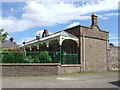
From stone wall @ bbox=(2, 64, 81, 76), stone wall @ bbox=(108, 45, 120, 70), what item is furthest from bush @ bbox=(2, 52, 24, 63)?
stone wall @ bbox=(108, 45, 120, 70)

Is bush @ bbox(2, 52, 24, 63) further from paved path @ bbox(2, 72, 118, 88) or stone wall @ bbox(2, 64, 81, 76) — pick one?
paved path @ bbox(2, 72, 118, 88)

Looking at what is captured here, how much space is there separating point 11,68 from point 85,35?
9053 millimetres

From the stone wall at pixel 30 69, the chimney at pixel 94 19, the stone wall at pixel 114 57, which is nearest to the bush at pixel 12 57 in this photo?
the stone wall at pixel 30 69

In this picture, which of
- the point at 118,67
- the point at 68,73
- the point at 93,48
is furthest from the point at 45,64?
the point at 118,67

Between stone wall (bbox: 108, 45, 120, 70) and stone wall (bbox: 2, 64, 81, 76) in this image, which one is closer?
stone wall (bbox: 2, 64, 81, 76)

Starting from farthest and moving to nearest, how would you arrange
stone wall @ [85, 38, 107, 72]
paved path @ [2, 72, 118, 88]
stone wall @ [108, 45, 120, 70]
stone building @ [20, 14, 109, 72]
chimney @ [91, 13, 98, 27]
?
stone wall @ [108, 45, 120, 70], chimney @ [91, 13, 98, 27], stone wall @ [85, 38, 107, 72], stone building @ [20, 14, 109, 72], paved path @ [2, 72, 118, 88]

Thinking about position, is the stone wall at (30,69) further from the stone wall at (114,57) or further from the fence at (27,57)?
the stone wall at (114,57)

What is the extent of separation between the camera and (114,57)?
21406mm

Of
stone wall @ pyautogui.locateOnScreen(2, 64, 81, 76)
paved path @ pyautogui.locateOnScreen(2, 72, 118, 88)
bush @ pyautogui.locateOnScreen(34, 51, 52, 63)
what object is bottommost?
paved path @ pyautogui.locateOnScreen(2, 72, 118, 88)

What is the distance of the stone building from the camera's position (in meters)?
16.7

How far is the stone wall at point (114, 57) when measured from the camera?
67.8 feet

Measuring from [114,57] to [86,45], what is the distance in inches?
246

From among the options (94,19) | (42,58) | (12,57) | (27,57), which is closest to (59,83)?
(42,58)

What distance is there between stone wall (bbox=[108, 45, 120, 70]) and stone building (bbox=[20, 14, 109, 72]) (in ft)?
3.40
